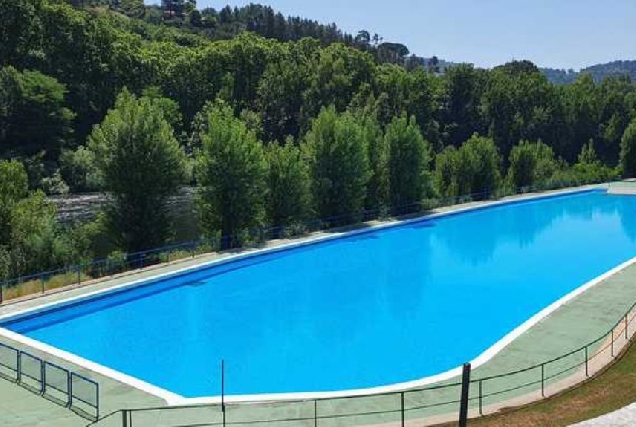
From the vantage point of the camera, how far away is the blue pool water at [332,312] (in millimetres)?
17906

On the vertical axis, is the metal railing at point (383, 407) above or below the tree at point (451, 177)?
below

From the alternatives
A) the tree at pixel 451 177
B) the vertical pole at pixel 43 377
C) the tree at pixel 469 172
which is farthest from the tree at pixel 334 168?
the vertical pole at pixel 43 377

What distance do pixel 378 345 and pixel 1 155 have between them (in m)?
53.9

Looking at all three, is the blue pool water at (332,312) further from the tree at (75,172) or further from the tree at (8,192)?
the tree at (75,172)

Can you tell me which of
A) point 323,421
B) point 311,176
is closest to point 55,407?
point 323,421

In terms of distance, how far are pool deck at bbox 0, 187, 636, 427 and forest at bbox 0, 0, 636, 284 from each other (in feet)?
14.8

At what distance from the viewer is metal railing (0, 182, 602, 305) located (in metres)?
23.5

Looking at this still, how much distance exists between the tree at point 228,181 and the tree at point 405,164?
12.1 m

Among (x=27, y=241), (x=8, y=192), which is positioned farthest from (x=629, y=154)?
(x=27, y=241)

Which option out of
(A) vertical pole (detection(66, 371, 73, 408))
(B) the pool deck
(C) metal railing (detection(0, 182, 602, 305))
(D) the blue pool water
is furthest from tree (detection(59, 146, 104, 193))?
(A) vertical pole (detection(66, 371, 73, 408))

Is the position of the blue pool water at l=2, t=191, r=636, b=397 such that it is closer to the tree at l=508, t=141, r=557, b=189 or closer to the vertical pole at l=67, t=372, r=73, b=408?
the vertical pole at l=67, t=372, r=73, b=408

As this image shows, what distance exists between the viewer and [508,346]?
17.9 m

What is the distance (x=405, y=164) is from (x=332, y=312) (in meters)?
20.3

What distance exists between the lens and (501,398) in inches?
557
